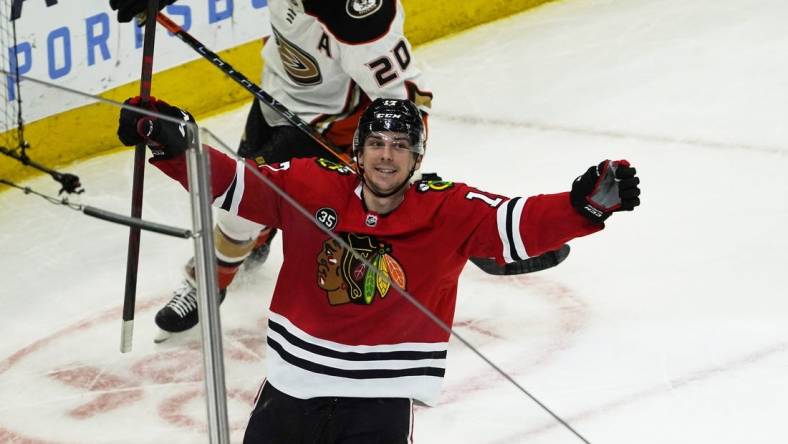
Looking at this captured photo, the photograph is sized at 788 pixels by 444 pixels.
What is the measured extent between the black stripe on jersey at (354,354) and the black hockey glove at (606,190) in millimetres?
325

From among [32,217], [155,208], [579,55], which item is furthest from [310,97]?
[579,55]

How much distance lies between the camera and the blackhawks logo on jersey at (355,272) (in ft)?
6.71

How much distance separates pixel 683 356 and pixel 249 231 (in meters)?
1.03

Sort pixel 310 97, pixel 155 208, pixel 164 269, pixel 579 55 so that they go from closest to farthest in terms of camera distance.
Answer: pixel 155 208 < pixel 164 269 < pixel 310 97 < pixel 579 55

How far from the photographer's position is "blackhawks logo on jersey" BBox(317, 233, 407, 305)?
204cm

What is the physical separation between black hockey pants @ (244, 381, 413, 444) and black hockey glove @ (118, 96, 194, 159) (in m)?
0.55

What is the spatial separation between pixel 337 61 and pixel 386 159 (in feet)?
3.04

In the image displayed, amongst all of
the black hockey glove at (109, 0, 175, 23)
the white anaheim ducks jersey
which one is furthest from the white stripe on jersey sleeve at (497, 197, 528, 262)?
the black hockey glove at (109, 0, 175, 23)

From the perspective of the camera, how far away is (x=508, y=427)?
2.23m

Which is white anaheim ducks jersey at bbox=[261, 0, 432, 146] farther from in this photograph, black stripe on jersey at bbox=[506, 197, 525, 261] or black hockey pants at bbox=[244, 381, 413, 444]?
black hockey pants at bbox=[244, 381, 413, 444]

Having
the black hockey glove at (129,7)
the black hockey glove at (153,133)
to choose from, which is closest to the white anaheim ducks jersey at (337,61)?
the black hockey glove at (129,7)

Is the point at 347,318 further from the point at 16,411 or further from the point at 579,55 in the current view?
the point at 579,55

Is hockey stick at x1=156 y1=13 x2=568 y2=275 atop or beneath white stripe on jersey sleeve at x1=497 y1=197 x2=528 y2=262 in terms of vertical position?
beneath

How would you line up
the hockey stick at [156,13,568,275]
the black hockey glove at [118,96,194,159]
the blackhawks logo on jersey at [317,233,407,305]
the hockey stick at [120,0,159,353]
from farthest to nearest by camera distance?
the hockey stick at [156,13,568,275] < the blackhawks logo on jersey at [317,233,407,305] < the hockey stick at [120,0,159,353] < the black hockey glove at [118,96,194,159]
